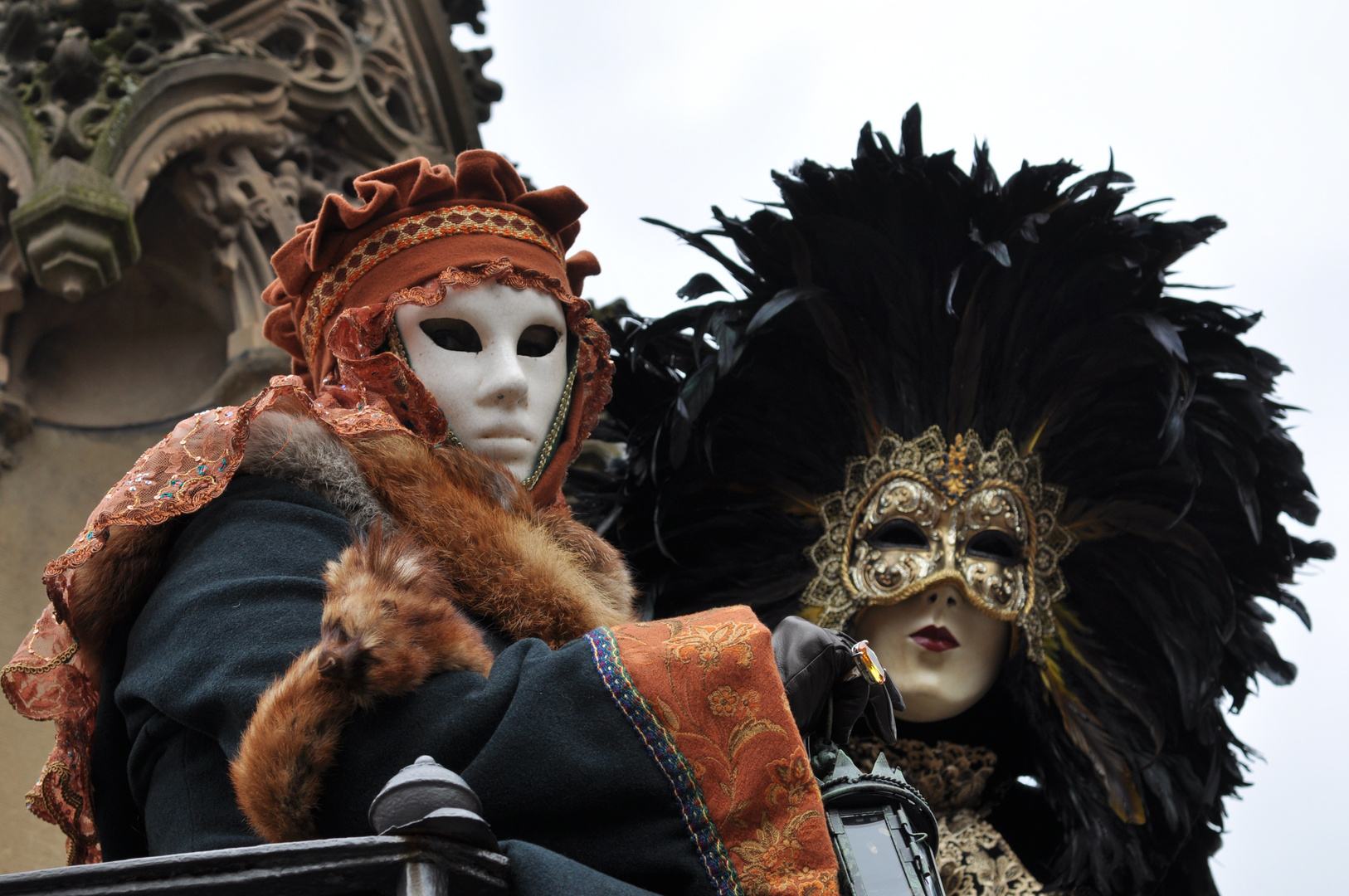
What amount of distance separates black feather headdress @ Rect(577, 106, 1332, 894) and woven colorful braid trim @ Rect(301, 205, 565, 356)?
1264mm

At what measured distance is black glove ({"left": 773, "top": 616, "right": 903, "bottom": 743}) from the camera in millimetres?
1929

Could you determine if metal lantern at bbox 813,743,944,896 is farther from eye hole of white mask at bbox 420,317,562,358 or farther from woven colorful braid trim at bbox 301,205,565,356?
woven colorful braid trim at bbox 301,205,565,356

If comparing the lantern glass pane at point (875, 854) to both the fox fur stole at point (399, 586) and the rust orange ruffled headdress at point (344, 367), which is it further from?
the rust orange ruffled headdress at point (344, 367)

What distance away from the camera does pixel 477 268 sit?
2.55 meters

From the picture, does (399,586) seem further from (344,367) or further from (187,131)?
(187,131)

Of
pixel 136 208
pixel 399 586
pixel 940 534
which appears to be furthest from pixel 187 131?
pixel 399 586

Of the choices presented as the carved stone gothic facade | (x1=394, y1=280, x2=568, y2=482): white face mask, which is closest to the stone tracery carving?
the carved stone gothic facade

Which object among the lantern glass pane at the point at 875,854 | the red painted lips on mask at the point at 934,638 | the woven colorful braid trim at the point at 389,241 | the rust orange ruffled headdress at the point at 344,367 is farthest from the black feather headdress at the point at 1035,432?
the lantern glass pane at the point at 875,854

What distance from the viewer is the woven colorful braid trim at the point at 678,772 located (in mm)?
1724

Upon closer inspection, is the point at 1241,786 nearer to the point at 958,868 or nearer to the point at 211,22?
the point at 958,868

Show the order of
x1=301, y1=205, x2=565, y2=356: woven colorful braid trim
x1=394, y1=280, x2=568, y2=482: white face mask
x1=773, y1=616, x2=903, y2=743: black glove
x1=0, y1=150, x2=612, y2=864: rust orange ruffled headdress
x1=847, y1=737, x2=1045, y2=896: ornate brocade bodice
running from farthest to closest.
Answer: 1. x1=847, y1=737, x2=1045, y2=896: ornate brocade bodice
2. x1=301, y1=205, x2=565, y2=356: woven colorful braid trim
3. x1=394, y1=280, x2=568, y2=482: white face mask
4. x1=0, y1=150, x2=612, y2=864: rust orange ruffled headdress
5. x1=773, y1=616, x2=903, y2=743: black glove

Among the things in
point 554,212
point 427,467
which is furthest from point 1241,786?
point 427,467

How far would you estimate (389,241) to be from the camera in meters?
2.59

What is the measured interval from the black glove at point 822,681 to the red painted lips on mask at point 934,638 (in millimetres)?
1717
